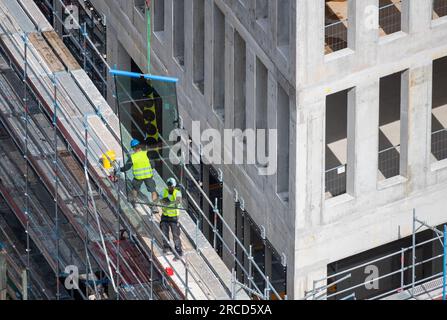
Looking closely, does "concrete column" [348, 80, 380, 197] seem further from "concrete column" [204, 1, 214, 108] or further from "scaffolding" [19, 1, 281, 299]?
"concrete column" [204, 1, 214, 108]

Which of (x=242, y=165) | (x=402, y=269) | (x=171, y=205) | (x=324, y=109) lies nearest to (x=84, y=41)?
(x=242, y=165)

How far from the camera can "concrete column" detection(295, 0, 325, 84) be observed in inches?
2645

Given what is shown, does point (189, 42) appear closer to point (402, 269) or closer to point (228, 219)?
point (228, 219)

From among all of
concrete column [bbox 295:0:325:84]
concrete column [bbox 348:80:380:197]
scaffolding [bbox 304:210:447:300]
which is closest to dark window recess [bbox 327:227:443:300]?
scaffolding [bbox 304:210:447:300]

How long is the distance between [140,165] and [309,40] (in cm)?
619

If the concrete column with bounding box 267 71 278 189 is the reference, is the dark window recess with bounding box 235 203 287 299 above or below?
below

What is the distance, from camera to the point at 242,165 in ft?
238

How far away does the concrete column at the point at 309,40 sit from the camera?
67.2 metres

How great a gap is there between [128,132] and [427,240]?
32.3ft

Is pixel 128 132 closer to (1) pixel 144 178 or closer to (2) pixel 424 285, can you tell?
(1) pixel 144 178

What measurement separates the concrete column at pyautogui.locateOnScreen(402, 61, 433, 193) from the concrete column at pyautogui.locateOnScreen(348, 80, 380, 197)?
1.13m

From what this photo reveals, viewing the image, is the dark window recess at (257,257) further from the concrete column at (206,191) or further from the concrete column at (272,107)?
the concrete column at (272,107)

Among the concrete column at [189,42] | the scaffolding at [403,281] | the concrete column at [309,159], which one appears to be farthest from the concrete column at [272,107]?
the concrete column at [189,42]

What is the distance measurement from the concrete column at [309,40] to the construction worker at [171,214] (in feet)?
15.9
